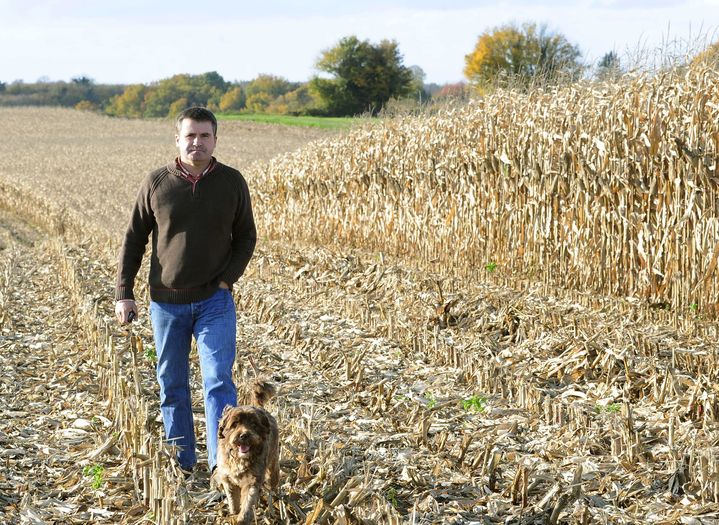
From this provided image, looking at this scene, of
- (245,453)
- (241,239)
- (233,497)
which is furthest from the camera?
(241,239)

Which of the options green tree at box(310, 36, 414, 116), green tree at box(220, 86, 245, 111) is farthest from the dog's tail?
green tree at box(220, 86, 245, 111)

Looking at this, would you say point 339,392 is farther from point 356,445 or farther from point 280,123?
point 280,123

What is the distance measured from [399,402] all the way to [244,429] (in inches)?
109

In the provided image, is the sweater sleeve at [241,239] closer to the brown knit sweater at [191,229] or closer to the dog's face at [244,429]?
the brown knit sweater at [191,229]

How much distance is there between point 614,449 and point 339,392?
2.70 metres

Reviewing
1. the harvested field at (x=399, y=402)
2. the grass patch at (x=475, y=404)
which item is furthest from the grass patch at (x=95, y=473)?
the grass patch at (x=475, y=404)

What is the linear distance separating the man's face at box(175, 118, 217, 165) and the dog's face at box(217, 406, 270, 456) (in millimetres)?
1576

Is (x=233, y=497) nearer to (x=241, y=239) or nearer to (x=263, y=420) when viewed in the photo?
(x=263, y=420)

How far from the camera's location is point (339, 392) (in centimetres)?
759

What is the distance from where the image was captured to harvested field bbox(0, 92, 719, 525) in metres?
4.99

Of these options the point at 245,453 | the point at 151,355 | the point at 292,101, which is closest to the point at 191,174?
the point at 245,453

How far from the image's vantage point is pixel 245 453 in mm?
4246

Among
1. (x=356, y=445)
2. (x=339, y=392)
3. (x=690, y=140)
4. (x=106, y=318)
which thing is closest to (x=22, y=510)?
(x=356, y=445)

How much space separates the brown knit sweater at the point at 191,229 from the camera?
16.4 ft
